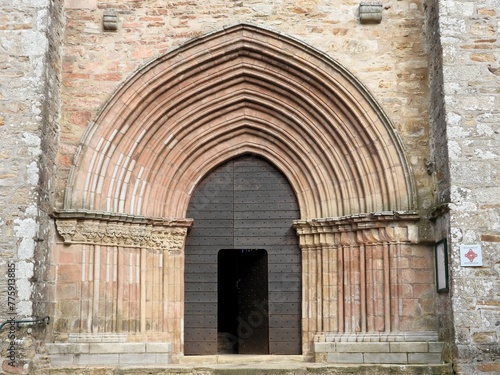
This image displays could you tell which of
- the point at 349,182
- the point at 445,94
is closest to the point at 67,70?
the point at 349,182

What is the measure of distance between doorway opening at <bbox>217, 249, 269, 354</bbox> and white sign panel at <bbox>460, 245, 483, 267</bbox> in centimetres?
299

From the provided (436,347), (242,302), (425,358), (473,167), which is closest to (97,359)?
(242,302)

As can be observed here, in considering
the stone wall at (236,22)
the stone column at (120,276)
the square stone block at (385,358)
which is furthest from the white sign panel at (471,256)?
the stone column at (120,276)

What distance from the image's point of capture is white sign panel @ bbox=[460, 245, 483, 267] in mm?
8250

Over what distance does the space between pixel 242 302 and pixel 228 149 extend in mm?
2099

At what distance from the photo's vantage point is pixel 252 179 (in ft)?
34.1

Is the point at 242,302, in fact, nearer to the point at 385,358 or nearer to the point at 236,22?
the point at 385,358

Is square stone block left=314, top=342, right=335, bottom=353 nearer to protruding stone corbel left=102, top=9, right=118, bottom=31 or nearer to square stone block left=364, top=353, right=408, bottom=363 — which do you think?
square stone block left=364, top=353, right=408, bottom=363

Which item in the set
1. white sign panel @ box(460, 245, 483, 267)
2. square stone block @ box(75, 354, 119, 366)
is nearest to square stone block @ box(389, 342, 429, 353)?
white sign panel @ box(460, 245, 483, 267)

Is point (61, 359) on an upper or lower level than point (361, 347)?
lower

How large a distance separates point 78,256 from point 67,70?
230 cm

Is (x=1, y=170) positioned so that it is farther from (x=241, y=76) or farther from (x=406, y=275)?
(x=406, y=275)

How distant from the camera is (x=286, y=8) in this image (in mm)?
9703

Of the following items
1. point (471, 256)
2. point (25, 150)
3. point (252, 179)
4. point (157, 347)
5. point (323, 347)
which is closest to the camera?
point (471, 256)
